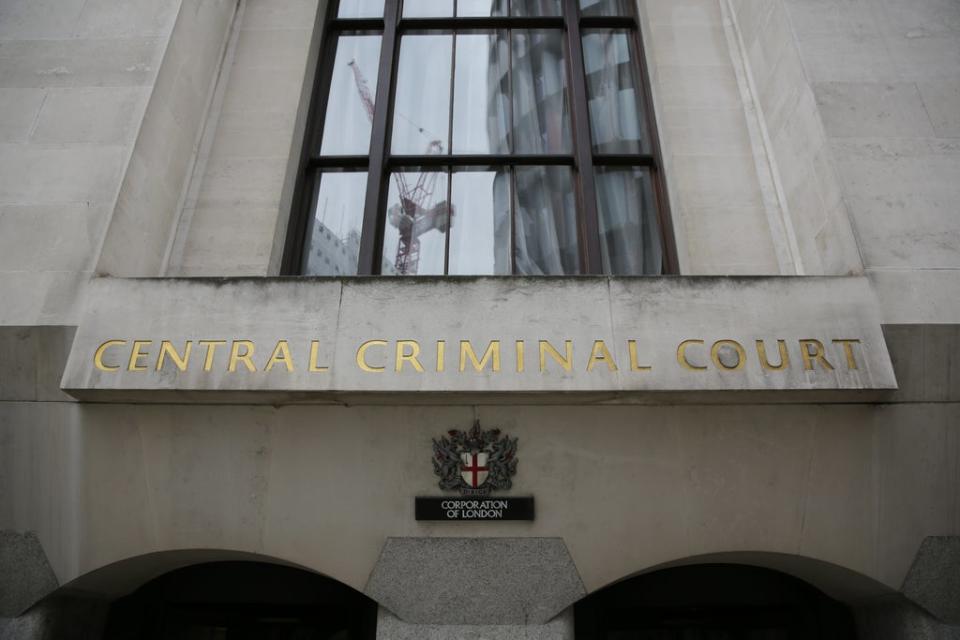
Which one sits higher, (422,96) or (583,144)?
(422,96)

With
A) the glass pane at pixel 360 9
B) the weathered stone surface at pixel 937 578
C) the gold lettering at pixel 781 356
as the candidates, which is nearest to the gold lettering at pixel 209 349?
the gold lettering at pixel 781 356

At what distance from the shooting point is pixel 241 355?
5.16 metres

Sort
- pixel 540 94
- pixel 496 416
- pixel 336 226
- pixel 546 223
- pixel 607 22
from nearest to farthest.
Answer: pixel 496 416 < pixel 546 223 < pixel 336 226 < pixel 540 94 < pixel 607 22

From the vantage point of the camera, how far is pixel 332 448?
543 centimetres

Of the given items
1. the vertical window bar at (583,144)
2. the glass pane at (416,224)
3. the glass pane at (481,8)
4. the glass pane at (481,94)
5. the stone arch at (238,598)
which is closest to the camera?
the stone arch at (238,598)

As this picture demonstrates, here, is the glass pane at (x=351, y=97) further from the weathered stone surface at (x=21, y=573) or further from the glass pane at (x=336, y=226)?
the weathered stone surface at (x=21, y=573)

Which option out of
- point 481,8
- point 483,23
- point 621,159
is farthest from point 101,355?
point 481,8

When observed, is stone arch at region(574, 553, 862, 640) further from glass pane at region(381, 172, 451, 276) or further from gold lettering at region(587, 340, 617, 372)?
glass pane at region(381, 172, 451, 276)

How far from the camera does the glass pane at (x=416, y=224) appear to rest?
7.16 metres

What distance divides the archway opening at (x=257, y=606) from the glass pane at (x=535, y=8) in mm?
7821

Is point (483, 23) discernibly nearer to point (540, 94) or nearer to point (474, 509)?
point (540, 94)

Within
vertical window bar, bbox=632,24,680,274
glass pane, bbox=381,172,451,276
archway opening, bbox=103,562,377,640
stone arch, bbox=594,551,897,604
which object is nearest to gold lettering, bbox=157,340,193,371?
glass pane, bbox=381,172,451,276

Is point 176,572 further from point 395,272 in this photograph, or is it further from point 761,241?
point 761,241

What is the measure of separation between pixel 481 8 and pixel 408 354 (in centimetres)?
613
